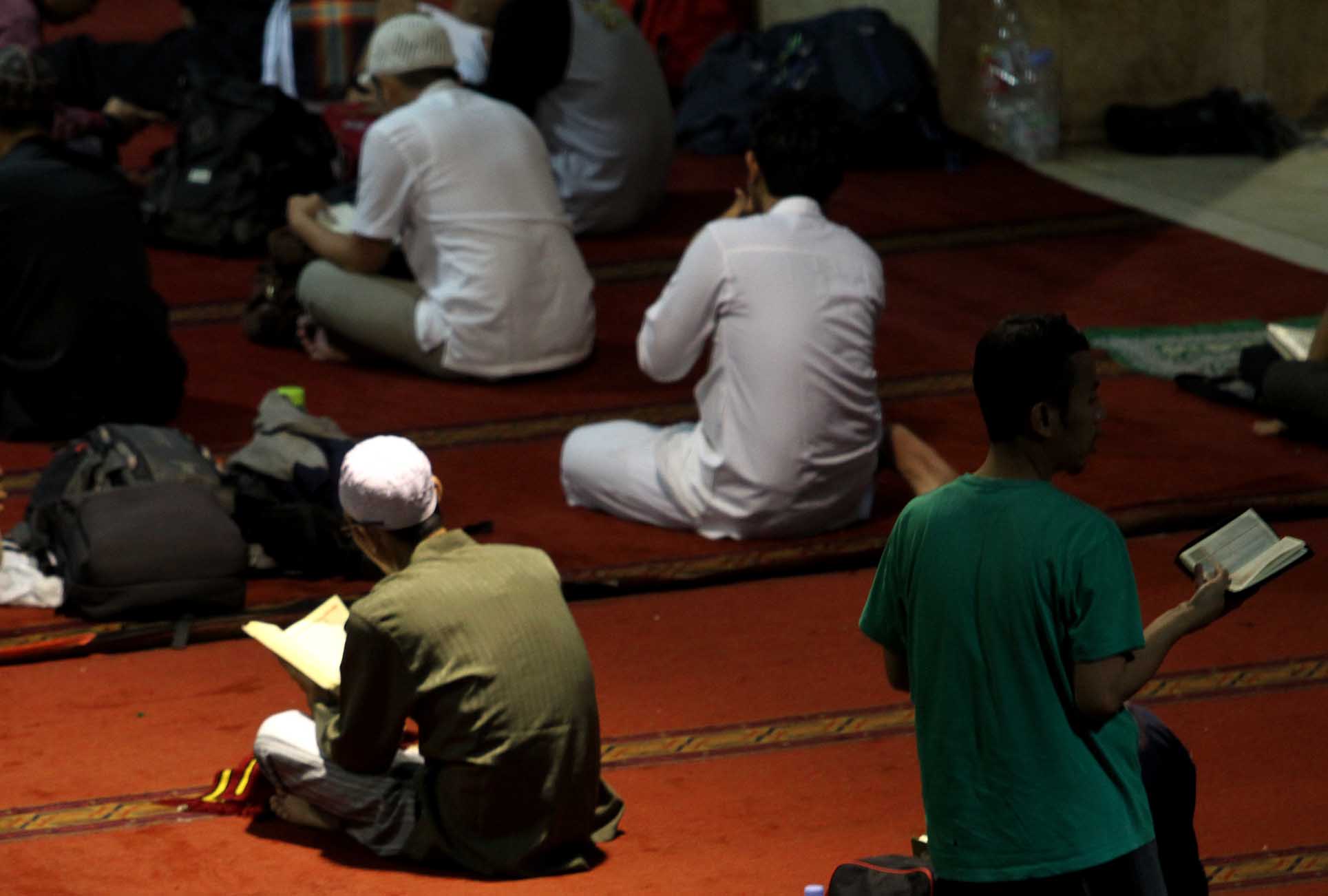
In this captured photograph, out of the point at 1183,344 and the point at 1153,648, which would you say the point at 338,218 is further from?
the point at 1153,648

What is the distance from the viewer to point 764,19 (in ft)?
29.1

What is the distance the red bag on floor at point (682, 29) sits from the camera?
8695 mm

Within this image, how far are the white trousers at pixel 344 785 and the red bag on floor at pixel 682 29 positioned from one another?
237 inches

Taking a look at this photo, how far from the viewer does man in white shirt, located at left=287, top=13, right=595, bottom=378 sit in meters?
5.11

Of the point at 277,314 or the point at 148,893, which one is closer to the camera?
the point at 148,893

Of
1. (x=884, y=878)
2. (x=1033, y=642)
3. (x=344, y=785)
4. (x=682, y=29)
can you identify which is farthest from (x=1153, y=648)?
(x=682, y=29)

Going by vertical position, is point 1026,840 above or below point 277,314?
above

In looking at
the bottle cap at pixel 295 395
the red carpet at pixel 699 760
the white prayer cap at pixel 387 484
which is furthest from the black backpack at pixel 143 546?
the white prayer cap at pixel 387 484

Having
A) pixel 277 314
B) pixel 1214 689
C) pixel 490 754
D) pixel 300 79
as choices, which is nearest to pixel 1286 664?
pixel 1214 689

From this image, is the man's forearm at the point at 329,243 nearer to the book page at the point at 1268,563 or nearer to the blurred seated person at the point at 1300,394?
the blurred seated person at the point at 1300,394

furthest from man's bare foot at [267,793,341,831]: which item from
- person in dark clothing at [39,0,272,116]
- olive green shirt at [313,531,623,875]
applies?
person in dark clothing at [39,0,272,116]

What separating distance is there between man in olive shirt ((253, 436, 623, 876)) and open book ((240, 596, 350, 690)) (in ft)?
0.16

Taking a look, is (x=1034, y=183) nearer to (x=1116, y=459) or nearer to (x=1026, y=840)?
(x=1116, y=459)

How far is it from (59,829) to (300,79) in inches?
202
